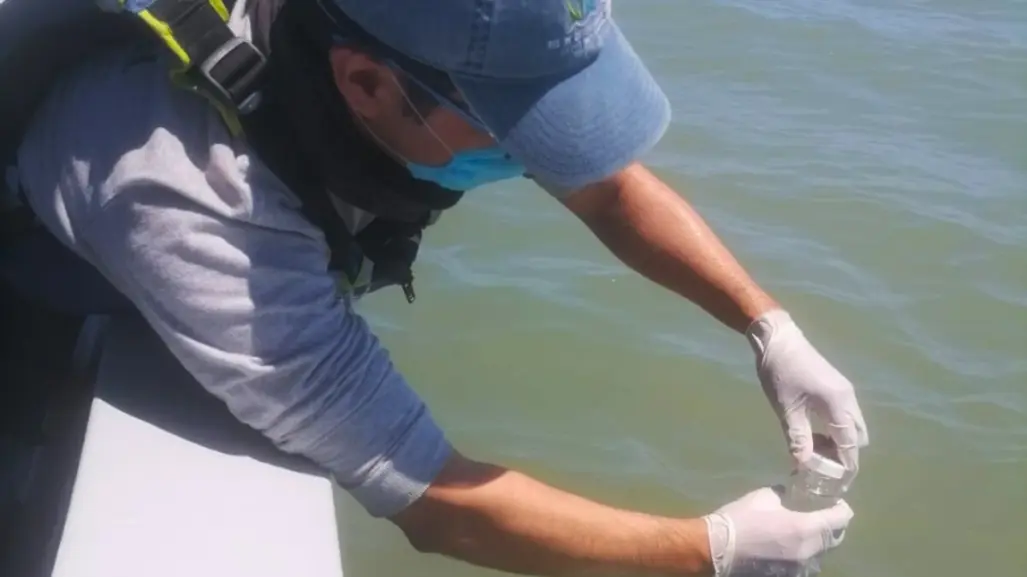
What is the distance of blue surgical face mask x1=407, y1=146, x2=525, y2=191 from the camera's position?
5.21 feet

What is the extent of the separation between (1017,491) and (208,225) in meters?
2.35

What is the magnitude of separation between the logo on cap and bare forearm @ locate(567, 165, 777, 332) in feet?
2.87

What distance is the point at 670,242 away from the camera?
2297 mm

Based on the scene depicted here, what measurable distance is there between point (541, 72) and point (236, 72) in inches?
14.3

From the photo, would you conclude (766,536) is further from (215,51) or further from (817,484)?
(215,51)

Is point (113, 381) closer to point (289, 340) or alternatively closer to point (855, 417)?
point (289, 340)

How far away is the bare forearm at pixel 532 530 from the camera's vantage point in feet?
5.58

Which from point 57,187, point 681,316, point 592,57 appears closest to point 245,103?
point 57,187

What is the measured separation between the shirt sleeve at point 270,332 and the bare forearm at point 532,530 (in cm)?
9

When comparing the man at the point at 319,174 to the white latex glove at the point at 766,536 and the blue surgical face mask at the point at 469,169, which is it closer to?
the blue surgical face mask at the point at 469,169

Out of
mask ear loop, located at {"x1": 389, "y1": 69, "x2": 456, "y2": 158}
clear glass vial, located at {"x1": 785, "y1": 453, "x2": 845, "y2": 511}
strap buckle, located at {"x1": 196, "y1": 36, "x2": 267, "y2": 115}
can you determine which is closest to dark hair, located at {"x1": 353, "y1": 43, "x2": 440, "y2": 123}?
mask ear loop, located at {"x1": 389, "y1": 69, "x2": 456, "y2": 158}

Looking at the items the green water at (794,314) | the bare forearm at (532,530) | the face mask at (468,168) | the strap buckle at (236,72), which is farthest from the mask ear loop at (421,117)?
the green water at (794,314)

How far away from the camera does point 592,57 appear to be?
1.46m

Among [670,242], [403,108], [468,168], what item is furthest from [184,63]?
[670,242]
